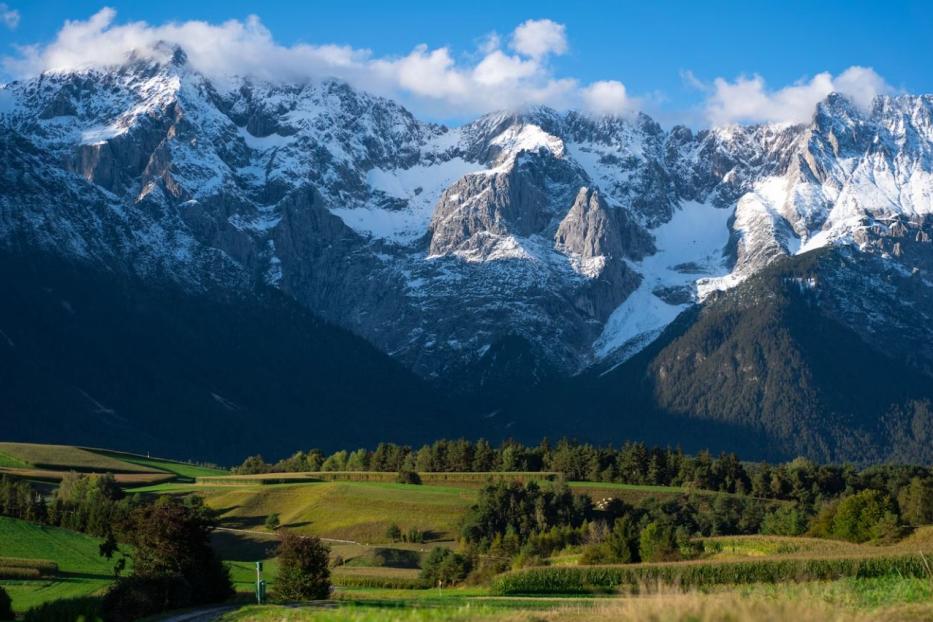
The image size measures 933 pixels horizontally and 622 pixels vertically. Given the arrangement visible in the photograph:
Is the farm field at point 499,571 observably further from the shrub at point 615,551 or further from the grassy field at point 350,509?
the shrub at point 615,551

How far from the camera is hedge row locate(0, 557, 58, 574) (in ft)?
381

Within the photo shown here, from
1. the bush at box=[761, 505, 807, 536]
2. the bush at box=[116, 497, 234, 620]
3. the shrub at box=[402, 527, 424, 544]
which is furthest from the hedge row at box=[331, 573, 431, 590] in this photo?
the bush at box=[761, 505, 807, 536]

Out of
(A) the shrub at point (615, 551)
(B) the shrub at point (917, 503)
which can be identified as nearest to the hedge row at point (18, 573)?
(A) the shrub at point (615, 551)

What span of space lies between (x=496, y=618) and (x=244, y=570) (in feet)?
309

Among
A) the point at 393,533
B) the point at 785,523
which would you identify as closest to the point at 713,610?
the point at 785,523

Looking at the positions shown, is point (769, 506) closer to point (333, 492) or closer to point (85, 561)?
point (333, 492)

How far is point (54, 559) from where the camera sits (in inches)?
5002

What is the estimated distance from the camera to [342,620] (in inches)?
1646

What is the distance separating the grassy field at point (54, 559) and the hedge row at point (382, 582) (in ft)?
64.7

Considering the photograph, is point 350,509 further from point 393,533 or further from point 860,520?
point 860,520

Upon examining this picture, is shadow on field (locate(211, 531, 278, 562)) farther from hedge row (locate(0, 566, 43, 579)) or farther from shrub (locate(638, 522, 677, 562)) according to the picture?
shrub (locate(638, 522, 677, 562))

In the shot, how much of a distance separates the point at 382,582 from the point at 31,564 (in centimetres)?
3226

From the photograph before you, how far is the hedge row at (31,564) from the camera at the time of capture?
116 metres

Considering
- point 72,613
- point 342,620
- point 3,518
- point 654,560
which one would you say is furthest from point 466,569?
point 342,620
